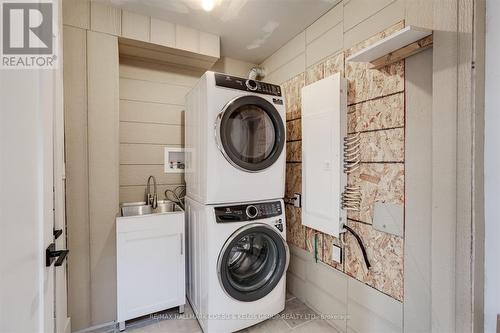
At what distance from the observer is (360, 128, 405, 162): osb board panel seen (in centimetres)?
144

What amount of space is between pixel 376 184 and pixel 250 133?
1007mm

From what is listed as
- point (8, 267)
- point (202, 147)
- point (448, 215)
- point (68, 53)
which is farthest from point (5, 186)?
point (448, 215)

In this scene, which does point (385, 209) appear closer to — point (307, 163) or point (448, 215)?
point (448, 215)

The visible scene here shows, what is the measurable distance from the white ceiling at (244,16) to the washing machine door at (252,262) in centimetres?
179

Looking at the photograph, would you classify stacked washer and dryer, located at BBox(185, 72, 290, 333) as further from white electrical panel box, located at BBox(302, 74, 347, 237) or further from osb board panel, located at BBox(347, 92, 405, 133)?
osb board panel, located at BBox(347, 92, 405, 133)

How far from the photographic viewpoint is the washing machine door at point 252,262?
1.73 meters

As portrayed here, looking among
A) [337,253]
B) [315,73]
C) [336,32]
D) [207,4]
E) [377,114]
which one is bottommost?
[337,253]

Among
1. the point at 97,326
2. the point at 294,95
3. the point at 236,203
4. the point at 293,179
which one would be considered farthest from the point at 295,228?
the point at 97,326

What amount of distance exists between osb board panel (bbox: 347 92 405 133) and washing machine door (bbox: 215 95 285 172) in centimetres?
55

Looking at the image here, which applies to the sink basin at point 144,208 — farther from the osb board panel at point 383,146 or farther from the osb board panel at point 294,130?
the osb board panel at point 383,146

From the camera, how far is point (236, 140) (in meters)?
1.83

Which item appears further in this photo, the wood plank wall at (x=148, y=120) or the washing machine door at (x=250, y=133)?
the wood plank wall at (x=148, y=120)

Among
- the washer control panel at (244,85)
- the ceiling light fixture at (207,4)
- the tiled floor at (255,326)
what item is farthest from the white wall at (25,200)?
the ceiling light fixture at (207,4)

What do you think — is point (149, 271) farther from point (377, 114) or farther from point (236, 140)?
point (377, 114)
